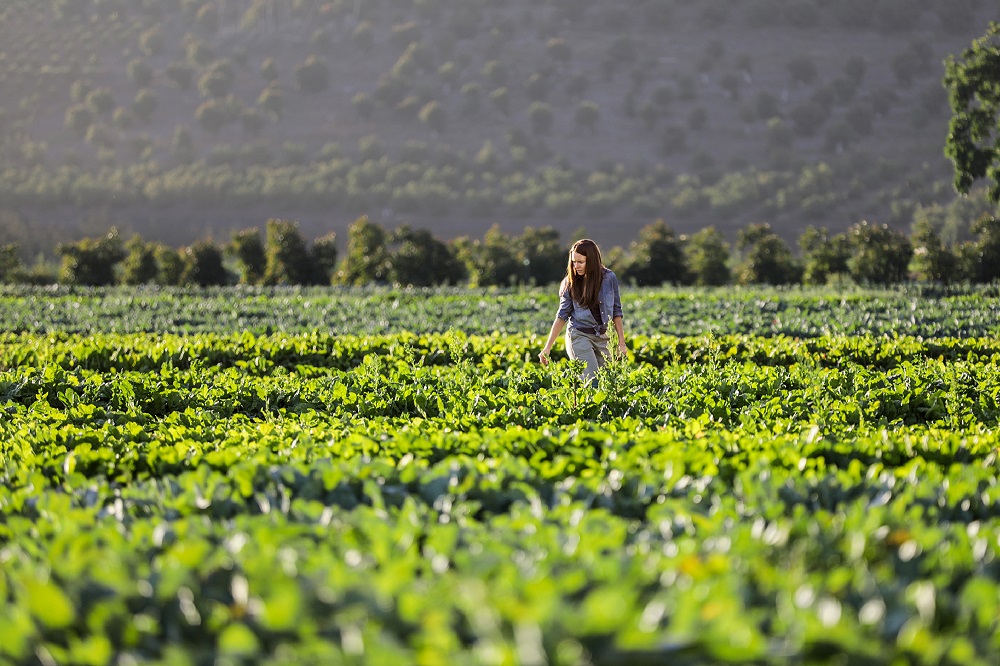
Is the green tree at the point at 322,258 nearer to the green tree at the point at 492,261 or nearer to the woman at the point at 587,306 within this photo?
the green tree at the point at 492,261

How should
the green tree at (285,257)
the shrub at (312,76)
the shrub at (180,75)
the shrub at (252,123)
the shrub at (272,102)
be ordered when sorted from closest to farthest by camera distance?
the green tree at (285,257)
the shrub at (252,123)
the shrub at (272,102)
the shrub at (312,76)
the shrub at (180,75)

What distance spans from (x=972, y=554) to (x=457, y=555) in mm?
1866

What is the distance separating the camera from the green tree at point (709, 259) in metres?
42.2

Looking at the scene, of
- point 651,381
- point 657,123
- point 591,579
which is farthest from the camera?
point 657,123

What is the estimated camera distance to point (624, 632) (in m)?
2.31

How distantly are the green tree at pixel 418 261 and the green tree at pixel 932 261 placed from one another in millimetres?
19627

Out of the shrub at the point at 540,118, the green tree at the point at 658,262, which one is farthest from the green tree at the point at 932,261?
the shrub at the point at 540,118

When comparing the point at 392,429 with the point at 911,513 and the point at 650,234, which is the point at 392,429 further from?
the point at 650,234

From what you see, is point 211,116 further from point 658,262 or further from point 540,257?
point 658,262

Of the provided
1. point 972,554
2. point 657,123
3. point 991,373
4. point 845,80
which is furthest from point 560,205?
point 972,554

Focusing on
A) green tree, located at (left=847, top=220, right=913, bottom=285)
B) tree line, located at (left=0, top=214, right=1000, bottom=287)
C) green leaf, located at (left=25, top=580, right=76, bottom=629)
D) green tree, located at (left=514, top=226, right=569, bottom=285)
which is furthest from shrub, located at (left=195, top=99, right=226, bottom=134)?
green leaf, located at (left=25, top=580, right=76, bottom=629)

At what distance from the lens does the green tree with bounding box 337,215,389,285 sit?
41841 millimetres

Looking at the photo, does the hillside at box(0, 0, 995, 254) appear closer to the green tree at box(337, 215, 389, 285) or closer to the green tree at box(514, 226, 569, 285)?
the green tree at box(514, 226, 569, 285)

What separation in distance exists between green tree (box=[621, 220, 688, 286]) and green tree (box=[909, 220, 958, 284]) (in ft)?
32.7
